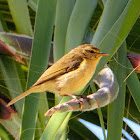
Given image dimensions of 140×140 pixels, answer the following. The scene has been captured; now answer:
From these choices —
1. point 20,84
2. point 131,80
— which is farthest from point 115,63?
point 20,84

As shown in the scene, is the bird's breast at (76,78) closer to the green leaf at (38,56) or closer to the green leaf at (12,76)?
the green leaf at (38,56)

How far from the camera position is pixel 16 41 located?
1619 mm

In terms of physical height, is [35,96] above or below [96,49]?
below

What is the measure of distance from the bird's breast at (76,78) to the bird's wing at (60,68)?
21 millimetres

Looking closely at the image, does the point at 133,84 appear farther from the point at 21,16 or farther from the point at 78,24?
the point at 21,16

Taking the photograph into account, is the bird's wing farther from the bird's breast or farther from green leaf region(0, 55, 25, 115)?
green leaf region(0, 55, 25, 115)

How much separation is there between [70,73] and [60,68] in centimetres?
4

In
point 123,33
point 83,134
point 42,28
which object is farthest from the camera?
point 83,134

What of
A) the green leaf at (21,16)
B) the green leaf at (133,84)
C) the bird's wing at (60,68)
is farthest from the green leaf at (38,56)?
the green leaf at (21,16)

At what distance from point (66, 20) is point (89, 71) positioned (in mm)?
220

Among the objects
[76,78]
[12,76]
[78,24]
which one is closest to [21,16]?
[12,76]

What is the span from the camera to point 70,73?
1.23 meters

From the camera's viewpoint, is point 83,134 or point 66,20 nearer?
point 66,20

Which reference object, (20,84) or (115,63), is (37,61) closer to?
(115,63)
